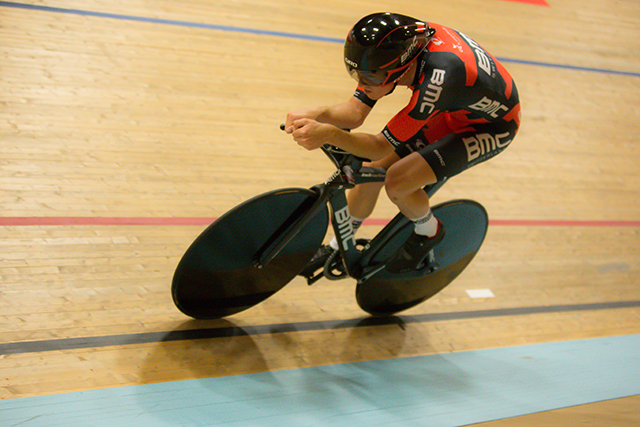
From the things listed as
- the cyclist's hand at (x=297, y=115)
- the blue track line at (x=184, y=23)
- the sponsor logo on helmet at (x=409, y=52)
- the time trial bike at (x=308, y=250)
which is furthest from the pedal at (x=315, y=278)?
the blue track line at (x=184, y=23)

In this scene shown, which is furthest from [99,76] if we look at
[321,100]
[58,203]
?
[321,100]

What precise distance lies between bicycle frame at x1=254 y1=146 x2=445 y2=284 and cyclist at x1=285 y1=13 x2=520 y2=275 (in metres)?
0.08

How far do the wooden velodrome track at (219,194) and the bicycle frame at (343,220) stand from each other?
0.40 meters

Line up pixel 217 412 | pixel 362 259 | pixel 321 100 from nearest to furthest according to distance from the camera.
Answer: pixel 217 412 < pixel 362 259 < pixel 321 100

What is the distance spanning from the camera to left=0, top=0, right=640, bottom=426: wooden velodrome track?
7.30 ft

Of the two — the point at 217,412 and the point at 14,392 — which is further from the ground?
the point at 14,392

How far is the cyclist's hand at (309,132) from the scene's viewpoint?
1633 mm

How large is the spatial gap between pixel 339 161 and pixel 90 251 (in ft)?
4.41

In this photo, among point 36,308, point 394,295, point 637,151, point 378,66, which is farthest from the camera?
point 637,151

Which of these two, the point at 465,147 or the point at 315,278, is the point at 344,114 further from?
the point at 315,278

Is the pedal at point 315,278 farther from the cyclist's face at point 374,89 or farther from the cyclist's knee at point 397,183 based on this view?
the cyclist's face at point 374,89

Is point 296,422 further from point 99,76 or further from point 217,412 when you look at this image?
point 99,76

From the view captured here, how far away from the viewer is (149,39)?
13.5ft

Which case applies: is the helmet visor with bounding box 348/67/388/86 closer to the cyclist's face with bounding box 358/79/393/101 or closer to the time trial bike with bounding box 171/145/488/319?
the cyclist's face with bounding box 358/79/393/101
